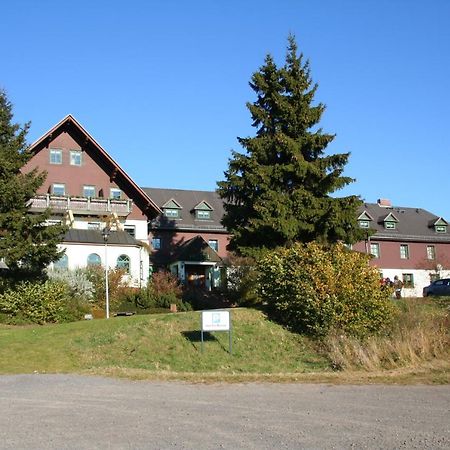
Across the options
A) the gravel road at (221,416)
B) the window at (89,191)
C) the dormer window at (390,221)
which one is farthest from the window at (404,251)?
the gravel road at (221,416)

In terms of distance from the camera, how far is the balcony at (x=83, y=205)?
1745 inches

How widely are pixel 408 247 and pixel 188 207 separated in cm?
2299

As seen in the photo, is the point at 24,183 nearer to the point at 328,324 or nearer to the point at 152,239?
the point at 328,324

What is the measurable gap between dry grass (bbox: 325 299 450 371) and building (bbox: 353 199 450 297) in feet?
126

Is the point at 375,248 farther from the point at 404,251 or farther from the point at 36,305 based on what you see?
the point at 36,305

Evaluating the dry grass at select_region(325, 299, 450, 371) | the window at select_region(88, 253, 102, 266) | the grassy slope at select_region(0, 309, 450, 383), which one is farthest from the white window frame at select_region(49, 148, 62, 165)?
the dry grass at select_region(325, 299, 450, 371)

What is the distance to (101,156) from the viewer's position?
48.9 meters

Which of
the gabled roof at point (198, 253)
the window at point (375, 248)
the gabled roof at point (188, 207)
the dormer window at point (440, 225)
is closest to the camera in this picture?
the gabled roof at point (198, 253)

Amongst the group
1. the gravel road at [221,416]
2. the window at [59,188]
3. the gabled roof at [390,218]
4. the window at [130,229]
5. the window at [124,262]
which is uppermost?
the window at [59,188]

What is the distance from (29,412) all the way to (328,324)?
547 inches

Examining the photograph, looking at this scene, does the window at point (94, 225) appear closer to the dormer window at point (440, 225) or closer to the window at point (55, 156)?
the window at point (55, 156)

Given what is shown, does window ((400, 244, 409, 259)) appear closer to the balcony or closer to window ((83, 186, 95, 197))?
the balcony

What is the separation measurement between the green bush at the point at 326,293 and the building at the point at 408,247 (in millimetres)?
34924

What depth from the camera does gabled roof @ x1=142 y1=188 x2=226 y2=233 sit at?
54281 millimetres
